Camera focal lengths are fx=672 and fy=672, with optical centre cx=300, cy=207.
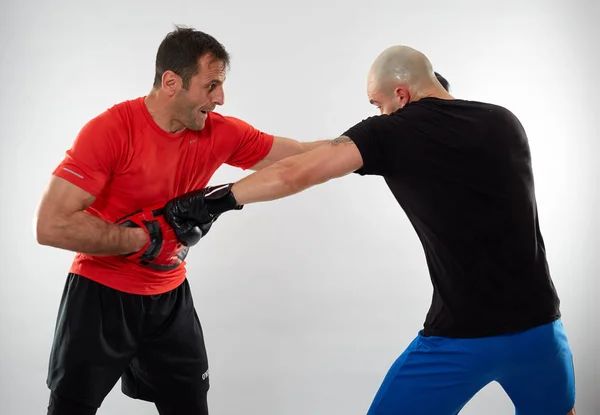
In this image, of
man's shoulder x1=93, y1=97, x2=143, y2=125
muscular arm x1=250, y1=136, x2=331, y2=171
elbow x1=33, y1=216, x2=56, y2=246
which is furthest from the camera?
muscular arm x1=250, y1=136, x2=331, y2=171

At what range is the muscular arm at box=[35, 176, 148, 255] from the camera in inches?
78.7

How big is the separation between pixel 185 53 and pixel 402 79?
0.72 meters

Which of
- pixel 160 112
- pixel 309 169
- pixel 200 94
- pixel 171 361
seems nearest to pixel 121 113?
pixel 160 112

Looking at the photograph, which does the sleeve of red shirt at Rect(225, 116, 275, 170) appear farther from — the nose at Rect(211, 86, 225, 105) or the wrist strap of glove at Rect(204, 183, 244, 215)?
the wrist strap of glove at Rect(204, 183, 244, 215)

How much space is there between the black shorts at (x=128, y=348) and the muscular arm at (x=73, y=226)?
24cm

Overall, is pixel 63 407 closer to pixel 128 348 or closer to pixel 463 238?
pixel 128 348

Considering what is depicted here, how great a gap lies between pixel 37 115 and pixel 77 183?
1.53 meters

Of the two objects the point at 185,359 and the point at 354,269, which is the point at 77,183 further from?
the point at 354,269

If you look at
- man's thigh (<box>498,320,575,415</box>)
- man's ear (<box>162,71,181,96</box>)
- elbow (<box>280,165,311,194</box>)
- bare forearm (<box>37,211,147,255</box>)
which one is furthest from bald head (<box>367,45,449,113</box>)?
bare forearm (<box>37,211,147,255</box>)

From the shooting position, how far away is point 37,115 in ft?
11.0

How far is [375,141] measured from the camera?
6.01 ft

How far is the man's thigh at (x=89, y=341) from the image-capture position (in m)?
2.16

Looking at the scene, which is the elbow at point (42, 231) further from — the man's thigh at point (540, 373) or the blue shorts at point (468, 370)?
the man's thigh at point (540, 373)

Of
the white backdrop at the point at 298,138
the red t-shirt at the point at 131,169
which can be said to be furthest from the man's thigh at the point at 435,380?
the white backdrop at the point at 298,138
